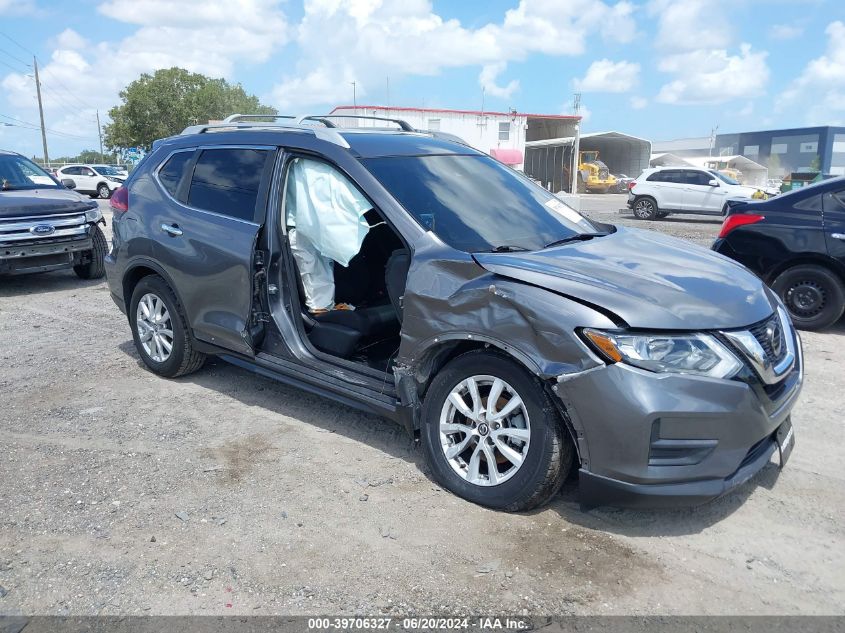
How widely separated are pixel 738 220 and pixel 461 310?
16.7ft

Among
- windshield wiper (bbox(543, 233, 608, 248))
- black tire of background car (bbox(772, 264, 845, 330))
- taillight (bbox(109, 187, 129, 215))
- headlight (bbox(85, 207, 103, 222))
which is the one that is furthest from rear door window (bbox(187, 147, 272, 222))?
black tire of background car (bbox(772, 264, 845, 330))

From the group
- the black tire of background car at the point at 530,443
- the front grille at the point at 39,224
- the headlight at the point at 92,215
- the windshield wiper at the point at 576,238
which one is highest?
the windshield wiper at the point at 576,238

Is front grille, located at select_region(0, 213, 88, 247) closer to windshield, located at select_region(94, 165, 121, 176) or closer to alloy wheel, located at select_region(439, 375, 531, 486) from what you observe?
alloy wheel, located at select_region(439, 375, 531, 486)

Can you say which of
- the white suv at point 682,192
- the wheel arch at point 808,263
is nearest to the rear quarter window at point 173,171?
the wheel arch at point 808,263

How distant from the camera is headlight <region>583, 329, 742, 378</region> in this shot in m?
3.05

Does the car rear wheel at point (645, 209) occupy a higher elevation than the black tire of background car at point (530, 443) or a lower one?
higher

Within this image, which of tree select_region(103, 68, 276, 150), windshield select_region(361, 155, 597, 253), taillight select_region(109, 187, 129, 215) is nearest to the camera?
windshield select_region(361, 155, 597, 253)

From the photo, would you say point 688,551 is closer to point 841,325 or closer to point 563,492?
point 563,492

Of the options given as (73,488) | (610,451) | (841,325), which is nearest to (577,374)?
(610,451)

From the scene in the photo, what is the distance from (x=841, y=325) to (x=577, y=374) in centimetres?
573

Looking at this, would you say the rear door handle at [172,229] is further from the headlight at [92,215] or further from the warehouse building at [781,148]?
the warehouse building at [781,148]

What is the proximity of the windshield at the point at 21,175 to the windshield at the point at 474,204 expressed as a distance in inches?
292

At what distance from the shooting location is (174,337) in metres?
5.34

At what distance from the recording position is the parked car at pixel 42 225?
28.4 ft
